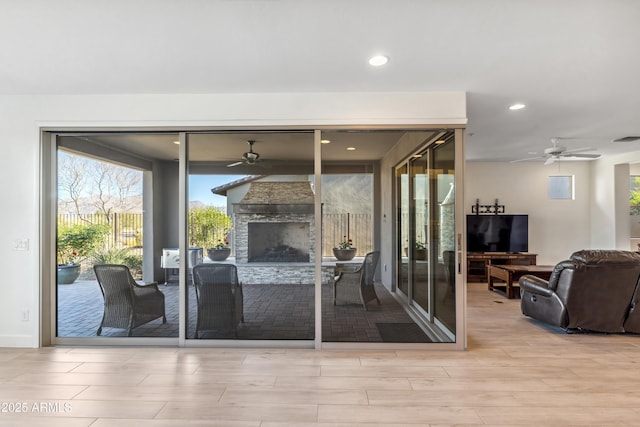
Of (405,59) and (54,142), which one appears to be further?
(54,142)

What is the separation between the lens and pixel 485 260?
24.6 feet

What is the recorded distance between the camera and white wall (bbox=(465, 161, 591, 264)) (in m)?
7.98

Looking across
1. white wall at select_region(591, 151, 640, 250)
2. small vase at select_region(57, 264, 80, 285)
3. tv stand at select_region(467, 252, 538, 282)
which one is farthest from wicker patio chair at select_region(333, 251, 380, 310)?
white wall at select_region(591, 151, 640, 250)

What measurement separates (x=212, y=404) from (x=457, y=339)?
242cm

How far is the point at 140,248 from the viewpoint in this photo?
12.5 ft

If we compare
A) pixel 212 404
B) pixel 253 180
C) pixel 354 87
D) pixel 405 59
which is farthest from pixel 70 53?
pixel 212 404

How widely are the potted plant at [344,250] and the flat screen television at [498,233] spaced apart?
5003 mm

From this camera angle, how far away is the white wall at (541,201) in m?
7.98

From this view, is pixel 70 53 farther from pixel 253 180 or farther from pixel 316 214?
pixel 316 214

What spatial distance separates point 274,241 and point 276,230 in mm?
126

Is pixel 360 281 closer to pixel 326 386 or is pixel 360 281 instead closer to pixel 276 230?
pixel 276 230

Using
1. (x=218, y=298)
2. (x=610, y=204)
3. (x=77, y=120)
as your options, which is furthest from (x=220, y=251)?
(x=610, y=204)

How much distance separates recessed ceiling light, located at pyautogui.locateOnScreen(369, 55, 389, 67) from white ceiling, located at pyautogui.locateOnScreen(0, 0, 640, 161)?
0.19 feet

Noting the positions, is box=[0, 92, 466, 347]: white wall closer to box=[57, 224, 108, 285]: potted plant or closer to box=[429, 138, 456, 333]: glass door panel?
box=[57, 224, 108, 285]: potted plant
